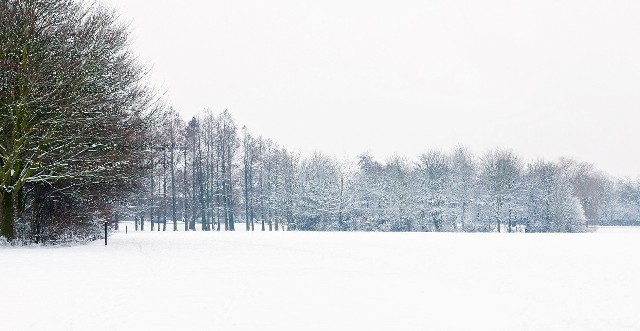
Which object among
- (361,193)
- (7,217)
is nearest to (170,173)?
(361,193)

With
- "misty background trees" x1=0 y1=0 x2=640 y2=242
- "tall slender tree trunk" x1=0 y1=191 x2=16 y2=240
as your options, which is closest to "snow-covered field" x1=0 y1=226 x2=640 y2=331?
"tall slender tree trunk" x1=0 y1=191 x2=16 y2=240

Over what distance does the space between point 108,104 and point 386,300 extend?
57.3 ft

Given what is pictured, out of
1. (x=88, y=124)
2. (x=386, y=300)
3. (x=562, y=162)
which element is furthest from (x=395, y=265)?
(x=562, y=162)

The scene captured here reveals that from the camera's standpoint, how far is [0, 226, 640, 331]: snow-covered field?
8.84 metres

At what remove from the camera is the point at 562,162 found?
301 feet

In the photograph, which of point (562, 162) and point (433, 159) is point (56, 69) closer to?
A: point (433, 159)

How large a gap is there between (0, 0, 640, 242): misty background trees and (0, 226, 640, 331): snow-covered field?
17.4ft

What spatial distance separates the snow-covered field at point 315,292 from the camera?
8.84 m

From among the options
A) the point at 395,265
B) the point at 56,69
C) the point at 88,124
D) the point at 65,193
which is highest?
the point at 56,69

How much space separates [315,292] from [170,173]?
53694mm

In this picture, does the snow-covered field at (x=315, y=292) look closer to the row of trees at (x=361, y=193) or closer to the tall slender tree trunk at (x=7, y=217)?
the tall slender tree trunk at (x=7, y=217)

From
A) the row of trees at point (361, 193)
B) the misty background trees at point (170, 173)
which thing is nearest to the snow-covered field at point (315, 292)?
the misty background trees at point (170, 173)

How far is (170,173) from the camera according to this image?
6250cm

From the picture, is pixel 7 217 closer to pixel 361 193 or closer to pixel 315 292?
pixel 315 292
